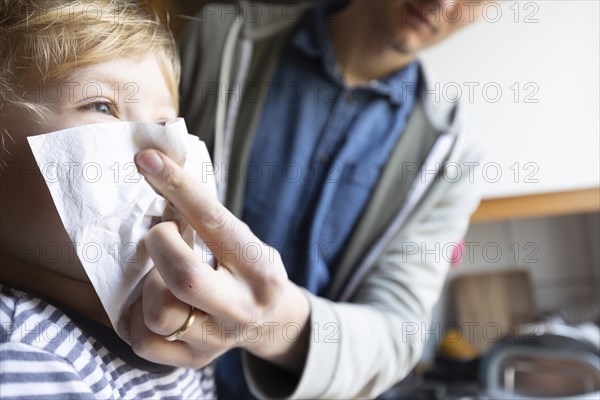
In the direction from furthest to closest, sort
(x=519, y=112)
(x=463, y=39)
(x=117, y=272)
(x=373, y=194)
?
(x=463, y=39) < (x=519, y=112) < (x=373, y=194) < (x=117, y=272)

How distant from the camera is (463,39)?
38.6 inches

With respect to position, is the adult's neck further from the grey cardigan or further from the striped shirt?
the striped shirt

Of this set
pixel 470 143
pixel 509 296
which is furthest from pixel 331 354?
pixel 509 296

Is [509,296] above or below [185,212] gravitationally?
below

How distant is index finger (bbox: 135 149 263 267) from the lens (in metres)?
0.34

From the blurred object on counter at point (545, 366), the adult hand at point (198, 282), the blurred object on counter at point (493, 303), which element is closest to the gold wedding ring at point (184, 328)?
the adult hand at point (198, 282)

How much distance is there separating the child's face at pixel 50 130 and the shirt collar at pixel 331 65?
33 cm

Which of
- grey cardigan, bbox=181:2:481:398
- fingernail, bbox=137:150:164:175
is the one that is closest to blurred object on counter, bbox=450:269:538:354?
grey cardigan, bbox=181:2:481:398

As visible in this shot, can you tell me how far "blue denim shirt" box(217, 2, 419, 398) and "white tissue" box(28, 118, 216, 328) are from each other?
0.81 ft

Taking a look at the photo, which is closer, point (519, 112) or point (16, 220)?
point (16, 220)

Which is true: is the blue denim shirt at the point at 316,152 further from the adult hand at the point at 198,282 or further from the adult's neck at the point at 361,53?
the adult hand at the point at 198,282

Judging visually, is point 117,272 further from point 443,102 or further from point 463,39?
point 463,39

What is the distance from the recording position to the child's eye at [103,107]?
377 millimetres

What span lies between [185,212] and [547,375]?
0.77 m
